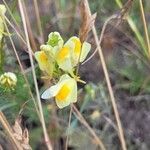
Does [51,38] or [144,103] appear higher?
[51,38]

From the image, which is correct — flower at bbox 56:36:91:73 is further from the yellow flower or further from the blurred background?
the blurred background

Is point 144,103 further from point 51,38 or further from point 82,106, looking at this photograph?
point 51,38

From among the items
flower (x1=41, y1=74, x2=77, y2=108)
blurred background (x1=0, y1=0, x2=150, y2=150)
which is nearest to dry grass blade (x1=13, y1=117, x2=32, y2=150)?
flower (x1=41, y1=74, x2=77, y2=108)

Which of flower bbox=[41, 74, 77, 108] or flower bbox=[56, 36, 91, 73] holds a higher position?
flower bbox=[56, 36, 91, 73]

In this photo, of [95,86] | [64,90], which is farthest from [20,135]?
[95,86]

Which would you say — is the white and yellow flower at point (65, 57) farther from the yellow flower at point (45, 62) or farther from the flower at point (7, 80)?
the flower at point (7, 80)

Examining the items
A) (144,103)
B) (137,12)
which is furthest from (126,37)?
(144,103)

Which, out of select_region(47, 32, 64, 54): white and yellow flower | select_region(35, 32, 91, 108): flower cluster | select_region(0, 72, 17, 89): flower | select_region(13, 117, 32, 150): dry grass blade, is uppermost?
select_region(47, 32, 64, 54): white and yellow flower

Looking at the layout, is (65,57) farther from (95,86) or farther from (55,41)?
(95,86)

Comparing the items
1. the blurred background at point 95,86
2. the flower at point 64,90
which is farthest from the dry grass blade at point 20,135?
the blurred background at point 95,86
